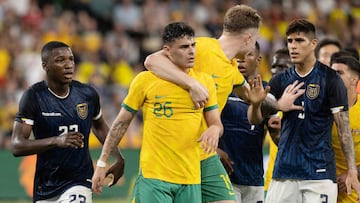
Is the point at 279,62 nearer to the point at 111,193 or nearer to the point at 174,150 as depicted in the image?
the point at 174,150

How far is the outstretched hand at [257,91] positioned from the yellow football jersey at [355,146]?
101cm

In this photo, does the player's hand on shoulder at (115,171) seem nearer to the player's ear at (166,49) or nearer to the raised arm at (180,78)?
the raised arm at (180,78)

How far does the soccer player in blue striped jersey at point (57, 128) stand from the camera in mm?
10117

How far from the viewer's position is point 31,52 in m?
20.8

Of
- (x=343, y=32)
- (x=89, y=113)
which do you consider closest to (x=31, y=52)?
(x=343, y=32)

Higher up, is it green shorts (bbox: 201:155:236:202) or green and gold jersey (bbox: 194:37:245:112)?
green and gold jersey (bbox: 194:37:245:112)

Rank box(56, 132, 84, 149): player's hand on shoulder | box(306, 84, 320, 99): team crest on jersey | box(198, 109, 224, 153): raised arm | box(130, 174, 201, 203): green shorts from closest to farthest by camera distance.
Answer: box(198, 109, 224, 153): raised arm
box(130, 174, 201, 203): green shorts
box(56, 132, 84, 149): player's hand on shoulder
box(306, 84, 320, 99): team crest on jersey

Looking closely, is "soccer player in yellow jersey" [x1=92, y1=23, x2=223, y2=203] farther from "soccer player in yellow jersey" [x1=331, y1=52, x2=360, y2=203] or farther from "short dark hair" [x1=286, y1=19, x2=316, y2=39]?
"soccer player in yellow jersey" [x1=331, y1=52, x2=360, y2=203]

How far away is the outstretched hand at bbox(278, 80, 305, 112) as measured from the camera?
1030cm

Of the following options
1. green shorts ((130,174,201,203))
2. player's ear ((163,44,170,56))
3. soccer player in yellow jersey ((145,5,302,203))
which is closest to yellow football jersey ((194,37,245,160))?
soccer player in yellow jersey ((145,5,302,203))

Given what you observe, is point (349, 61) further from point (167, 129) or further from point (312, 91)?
point (167, 129)

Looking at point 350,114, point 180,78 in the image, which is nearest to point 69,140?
point 180,78

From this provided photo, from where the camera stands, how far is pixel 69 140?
31.9 ft

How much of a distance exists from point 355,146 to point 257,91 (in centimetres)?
158
